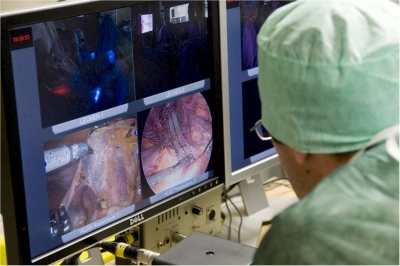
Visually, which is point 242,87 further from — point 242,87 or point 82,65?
point 82,65

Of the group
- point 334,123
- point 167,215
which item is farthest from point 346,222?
point 167,215

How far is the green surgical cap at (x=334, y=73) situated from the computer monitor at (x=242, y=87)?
52cm

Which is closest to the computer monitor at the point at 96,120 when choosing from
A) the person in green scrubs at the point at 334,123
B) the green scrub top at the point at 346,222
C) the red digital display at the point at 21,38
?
the red digital display at the point at 21,38

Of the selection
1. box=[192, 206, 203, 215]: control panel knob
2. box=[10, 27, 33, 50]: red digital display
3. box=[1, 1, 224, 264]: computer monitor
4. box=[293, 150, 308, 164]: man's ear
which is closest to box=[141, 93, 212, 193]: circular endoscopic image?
box=[1, 1, 224, 264]: computer monitor

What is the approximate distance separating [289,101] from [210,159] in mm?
577

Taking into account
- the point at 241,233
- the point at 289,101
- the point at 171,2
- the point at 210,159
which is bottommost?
the point at 241,233

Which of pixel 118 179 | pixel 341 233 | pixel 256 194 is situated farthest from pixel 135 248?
pixel 341 233

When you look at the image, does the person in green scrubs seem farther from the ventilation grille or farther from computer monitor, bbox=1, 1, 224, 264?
the ventilation grille

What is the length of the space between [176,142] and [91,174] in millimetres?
207

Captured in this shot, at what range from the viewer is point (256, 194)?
5.36ft

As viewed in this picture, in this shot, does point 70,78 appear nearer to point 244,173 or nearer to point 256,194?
point 244,173

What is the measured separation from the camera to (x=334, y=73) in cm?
Result: 79

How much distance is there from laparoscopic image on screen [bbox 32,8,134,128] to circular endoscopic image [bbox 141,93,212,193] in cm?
9

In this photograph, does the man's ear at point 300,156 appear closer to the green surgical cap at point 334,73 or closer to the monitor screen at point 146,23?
the green surgical cap at point 334,73
